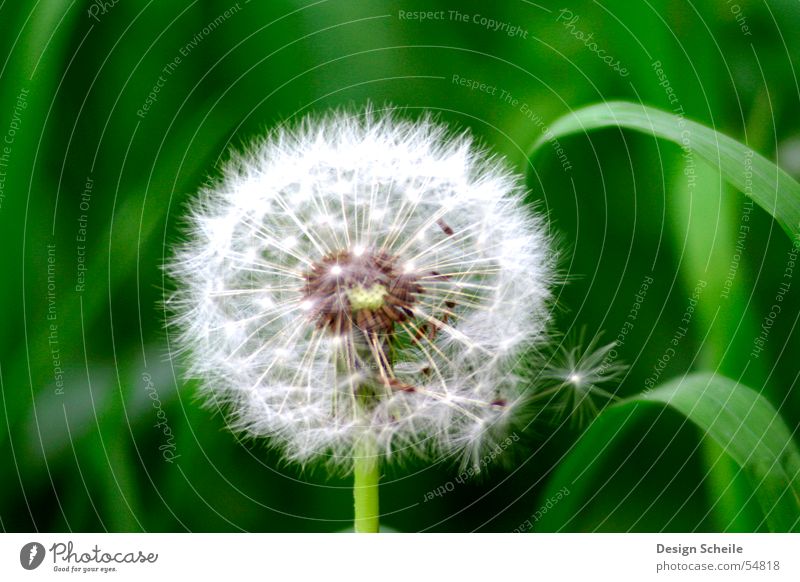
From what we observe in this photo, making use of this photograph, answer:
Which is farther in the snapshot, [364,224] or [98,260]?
[98,260]

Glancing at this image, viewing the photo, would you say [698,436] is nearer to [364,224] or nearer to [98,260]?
[364,224]

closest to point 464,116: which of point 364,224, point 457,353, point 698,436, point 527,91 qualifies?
point 527,91
